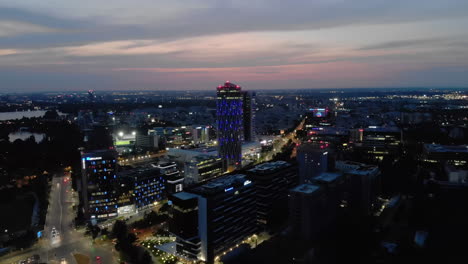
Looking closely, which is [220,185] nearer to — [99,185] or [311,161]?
[99,185]

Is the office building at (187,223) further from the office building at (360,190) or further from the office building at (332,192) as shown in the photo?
the office building at (360,190)

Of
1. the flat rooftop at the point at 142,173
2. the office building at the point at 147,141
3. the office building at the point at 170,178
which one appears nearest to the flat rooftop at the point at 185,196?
the flat rooftop at the point at 142,173

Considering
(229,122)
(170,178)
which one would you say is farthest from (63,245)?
(229,122)

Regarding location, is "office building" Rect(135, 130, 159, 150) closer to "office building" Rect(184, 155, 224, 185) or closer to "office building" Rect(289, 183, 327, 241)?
"office building" Rect(184, 155, 224, 185)

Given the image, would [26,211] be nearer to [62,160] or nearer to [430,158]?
[62,160]

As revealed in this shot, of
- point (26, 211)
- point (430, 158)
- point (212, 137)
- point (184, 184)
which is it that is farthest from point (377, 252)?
point (212, 137)
